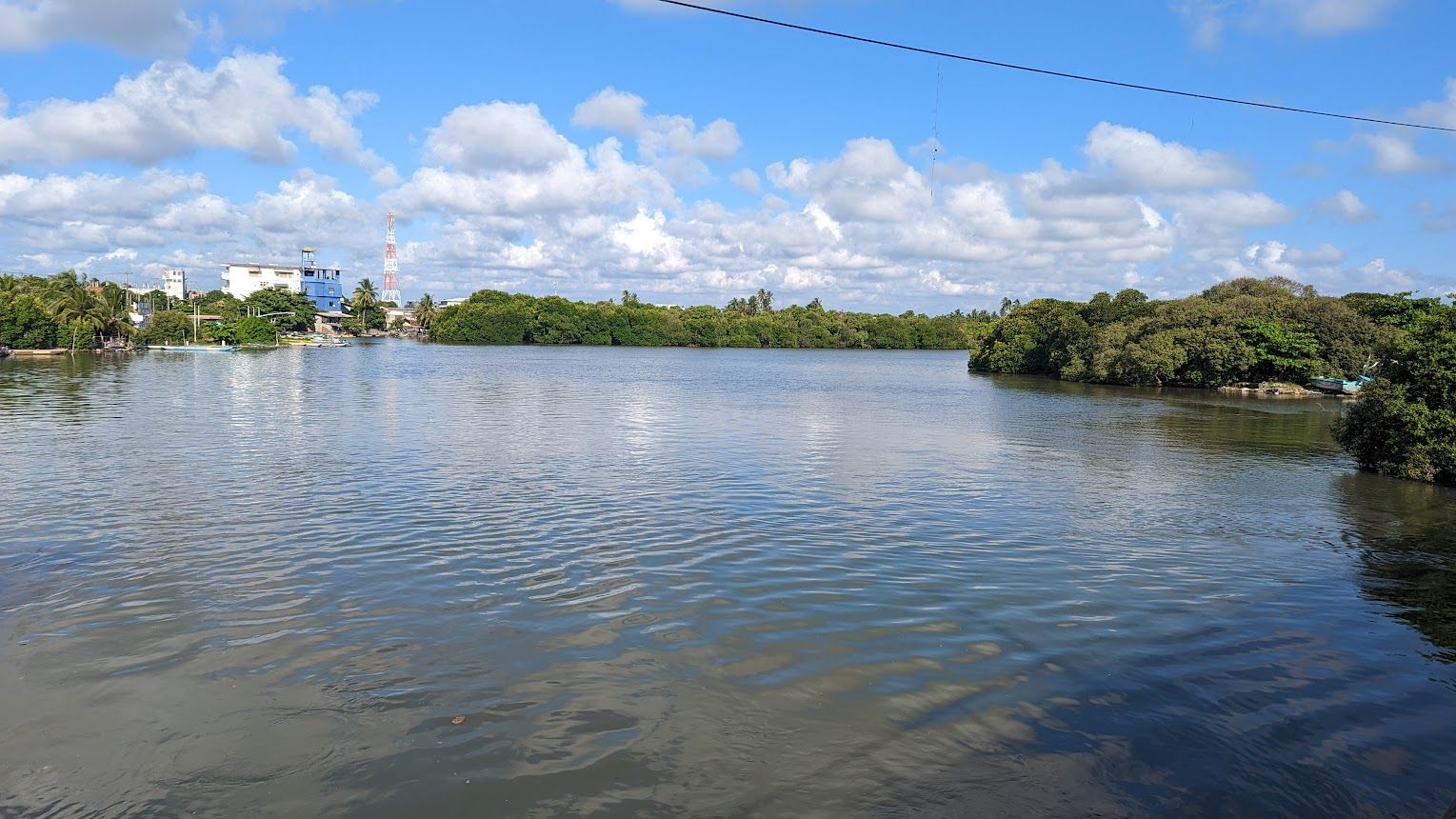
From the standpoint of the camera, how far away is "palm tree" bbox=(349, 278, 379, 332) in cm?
17262

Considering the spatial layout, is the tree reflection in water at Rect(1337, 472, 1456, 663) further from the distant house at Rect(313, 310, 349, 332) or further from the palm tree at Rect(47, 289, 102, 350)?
the distant house at Rect(313, 310, 349, 332)

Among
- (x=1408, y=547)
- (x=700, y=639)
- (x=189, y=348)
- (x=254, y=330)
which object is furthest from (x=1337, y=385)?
(x=254, y=330)

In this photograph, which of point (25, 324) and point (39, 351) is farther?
point (39, 351)

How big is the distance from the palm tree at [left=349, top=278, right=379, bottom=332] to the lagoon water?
159610mm

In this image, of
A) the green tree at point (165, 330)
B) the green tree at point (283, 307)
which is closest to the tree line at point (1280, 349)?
the green tree at point (165, 330)

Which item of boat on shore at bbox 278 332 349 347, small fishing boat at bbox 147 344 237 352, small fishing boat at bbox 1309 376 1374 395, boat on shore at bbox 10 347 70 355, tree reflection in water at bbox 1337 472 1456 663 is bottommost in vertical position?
tree reflection in water at bbox 1337 472 1456 663

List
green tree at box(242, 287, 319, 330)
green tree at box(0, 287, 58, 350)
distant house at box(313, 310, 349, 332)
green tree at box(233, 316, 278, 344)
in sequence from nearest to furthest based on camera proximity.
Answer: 1. green tree at box(0, 287, 58, 350)
2. green tree at box(233, 316, 278, 344)
3. green tree at box(242, 287, 319, 330)
4. distant house at box(313, 310, 349, 332)

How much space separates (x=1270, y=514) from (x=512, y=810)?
740 inches

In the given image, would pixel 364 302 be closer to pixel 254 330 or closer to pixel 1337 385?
pixel 254 330

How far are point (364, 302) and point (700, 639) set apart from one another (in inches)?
7028

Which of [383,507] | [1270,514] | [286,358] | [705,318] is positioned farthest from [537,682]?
[705,318]

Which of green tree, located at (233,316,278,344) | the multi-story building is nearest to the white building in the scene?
the multi-story building

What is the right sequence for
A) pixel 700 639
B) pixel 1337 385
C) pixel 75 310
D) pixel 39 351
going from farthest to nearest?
pixel 75 310 → pixel 39 351 → pixel 1337 385 → pixel 700 639

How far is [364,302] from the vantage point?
566ft
